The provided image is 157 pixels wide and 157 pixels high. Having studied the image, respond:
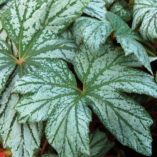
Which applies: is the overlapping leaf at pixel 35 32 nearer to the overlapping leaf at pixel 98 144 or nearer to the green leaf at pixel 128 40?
the green leaf at pixel 128 40

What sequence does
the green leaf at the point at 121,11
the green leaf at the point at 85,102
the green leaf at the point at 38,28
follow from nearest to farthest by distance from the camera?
the green leaf at the point at 85,102, the green leaf at the point at 38,28, the green leaf at the point at 121,11

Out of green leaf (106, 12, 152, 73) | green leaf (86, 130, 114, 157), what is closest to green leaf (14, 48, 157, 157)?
green leaf (106, 12, 152, 73)

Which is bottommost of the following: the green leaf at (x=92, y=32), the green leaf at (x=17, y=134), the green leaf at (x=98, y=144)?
the green leaf at (x=98, y=144)

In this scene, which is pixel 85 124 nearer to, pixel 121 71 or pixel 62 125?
pixel 62 125

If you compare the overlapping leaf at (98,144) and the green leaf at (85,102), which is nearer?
the green leaf at (85,102)

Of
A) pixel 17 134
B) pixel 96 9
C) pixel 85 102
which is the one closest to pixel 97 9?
pixel 96 9

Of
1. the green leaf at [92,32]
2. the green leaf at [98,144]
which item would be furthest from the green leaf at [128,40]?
the green leaf at [98,144]

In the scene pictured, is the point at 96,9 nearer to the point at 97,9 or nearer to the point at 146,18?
the point at 97,9
